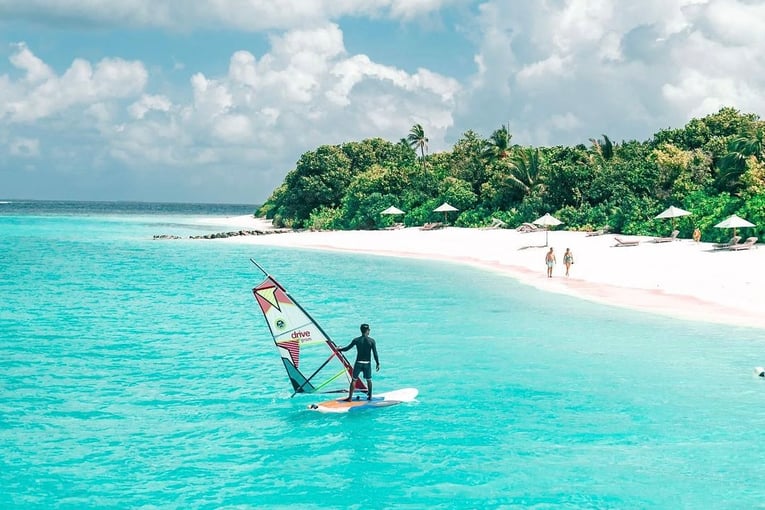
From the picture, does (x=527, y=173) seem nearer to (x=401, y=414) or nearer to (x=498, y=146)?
(x=498, y=146)

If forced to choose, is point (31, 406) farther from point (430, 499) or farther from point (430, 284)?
point (430, 284)

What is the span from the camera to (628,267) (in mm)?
41375

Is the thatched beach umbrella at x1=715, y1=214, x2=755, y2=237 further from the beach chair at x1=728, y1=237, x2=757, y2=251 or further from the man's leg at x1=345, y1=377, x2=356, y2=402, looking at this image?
the man's leg at x1=345, y1=377, x2=356, y2=402

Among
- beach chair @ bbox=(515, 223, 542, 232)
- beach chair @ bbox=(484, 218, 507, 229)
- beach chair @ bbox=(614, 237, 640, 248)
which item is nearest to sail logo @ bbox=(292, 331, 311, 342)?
beach chair @ bbox=(614, 237, 640, 248)

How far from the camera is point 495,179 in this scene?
75.2 metres

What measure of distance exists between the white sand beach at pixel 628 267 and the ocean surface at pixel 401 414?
3203 millimetres

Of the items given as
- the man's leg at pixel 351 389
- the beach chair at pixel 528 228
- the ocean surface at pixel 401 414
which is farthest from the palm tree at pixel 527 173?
the man's leg at pixel 351 389

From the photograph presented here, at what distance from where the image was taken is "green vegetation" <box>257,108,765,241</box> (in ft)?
167

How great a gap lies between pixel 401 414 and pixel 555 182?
53192 mm

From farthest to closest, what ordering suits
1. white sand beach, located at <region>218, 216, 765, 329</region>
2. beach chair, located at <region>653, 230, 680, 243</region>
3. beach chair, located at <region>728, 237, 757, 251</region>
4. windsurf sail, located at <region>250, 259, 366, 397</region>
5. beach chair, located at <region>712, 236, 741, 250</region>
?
beach chair, located at <region>653, 230, 680, 243</region>, beach chair, located at <region>712, 236, 741, 250</region>, beach chair, located at <region>728, 237, 757, 251</region>, white sand beach, located at <region>218, 216, 765, 329</region>, windsurf sail, located at <region>250, 259, 366, 397</region>

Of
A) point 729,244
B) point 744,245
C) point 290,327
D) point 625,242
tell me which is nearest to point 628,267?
point 729,244

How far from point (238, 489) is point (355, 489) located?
1975 millimetres

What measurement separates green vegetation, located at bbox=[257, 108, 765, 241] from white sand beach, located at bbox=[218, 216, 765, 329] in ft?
10.7

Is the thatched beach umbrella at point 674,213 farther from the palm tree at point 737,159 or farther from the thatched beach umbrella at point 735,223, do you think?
the thatched beach umbrella at point 735,223
